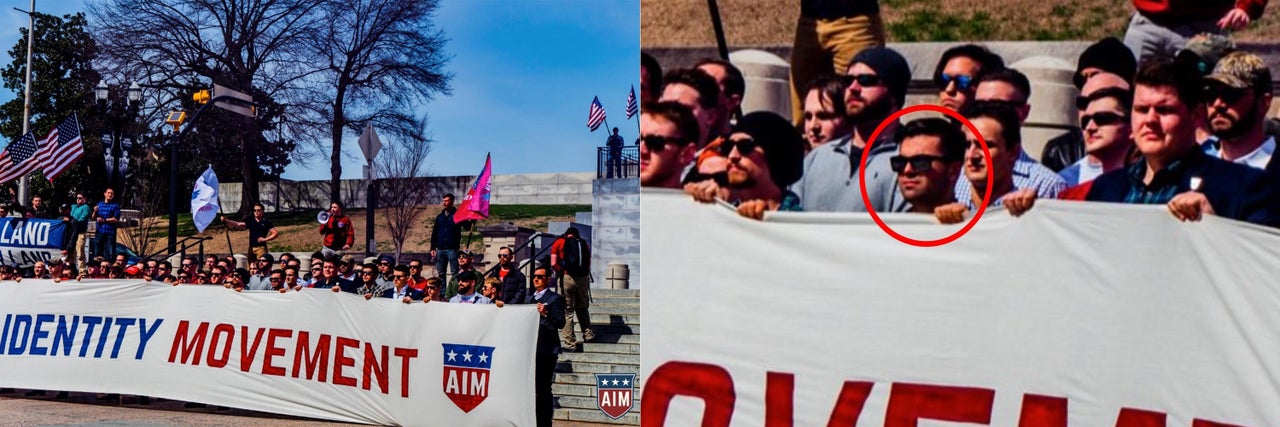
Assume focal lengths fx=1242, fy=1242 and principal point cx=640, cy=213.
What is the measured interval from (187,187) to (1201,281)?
52.2 m

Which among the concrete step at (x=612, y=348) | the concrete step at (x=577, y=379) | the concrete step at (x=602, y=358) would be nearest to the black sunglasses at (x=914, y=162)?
the concrete step at (x=577, y=379)

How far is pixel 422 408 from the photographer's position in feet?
38.4

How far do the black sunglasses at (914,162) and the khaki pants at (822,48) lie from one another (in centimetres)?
42

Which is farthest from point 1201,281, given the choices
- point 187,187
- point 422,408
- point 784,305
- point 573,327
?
point 187,187

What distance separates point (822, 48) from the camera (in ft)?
17.1

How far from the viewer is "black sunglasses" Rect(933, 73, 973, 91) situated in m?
5.01

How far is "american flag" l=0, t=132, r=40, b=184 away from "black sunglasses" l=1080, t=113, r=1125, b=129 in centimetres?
2144

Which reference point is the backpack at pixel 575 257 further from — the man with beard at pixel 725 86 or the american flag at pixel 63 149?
the american flag at pixel 63 149

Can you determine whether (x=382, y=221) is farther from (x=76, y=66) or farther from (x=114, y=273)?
(x=114, y=273)

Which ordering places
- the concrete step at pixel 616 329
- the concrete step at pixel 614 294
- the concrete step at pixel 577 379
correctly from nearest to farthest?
the concrete step at pixel 577 379 → the concrete step at pixel 616 329 → the concrete step at pixel 614 294

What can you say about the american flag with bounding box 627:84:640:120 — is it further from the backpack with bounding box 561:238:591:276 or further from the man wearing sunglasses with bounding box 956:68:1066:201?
the man wearing sunglasses with bounding box 956:68:1066:201

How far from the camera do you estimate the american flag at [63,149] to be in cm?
2217

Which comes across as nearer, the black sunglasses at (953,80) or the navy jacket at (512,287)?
the black sunglasses at (953,80)

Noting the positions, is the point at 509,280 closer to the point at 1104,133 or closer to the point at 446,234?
the point at 446,234
